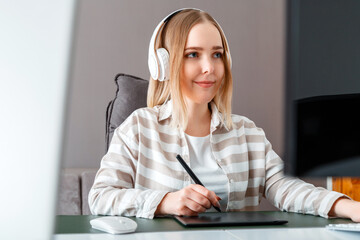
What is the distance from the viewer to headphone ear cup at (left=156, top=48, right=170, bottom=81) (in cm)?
133

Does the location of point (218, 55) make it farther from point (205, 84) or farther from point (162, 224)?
point (162, 224)

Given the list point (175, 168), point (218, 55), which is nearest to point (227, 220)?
point (175, 168)

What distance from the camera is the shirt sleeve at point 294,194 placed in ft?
3.49

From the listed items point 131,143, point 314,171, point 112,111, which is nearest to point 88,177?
point 112,111

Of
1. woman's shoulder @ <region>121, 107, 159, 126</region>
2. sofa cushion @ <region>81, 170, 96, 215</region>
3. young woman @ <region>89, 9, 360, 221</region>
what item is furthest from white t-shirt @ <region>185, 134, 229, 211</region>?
sofa cushion @ <region>81, 170, 96, 215</region>

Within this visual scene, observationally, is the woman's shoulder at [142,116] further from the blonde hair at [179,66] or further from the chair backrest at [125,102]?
the chair backrest at [125,102]

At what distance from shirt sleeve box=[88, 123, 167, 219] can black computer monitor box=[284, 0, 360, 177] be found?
0.68m

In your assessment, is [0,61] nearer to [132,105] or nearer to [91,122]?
[132,105]

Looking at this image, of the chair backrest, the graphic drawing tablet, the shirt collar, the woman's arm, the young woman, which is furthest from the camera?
the chair backrest

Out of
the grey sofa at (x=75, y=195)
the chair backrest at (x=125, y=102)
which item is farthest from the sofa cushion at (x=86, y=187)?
the chair backrest at (x=125, y=102)

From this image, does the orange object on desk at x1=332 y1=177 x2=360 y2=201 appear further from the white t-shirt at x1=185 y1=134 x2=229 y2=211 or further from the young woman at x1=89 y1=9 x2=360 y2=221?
the white t-shirt at x1=185 y1=134 x2=229 y2=211

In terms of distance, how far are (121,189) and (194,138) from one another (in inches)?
12.1

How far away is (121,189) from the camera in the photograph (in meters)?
1.15

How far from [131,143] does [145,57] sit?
127 cm
